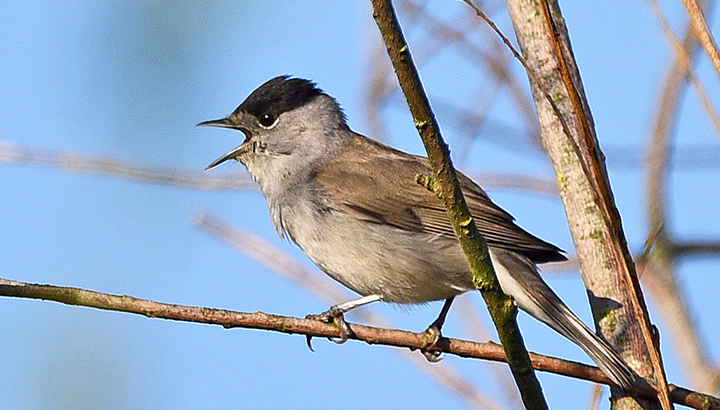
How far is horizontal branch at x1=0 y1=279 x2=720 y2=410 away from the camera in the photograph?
2533mm

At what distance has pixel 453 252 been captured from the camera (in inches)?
164

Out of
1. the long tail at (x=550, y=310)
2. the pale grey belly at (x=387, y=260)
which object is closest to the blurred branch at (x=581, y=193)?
the long tail at (x=550, y=310)

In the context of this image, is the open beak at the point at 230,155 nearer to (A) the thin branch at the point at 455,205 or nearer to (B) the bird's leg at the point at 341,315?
(B) the bird's leg at the point at 341,315

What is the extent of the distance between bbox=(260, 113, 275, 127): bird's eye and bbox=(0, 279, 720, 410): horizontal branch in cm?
223

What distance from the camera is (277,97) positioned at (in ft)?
17.1

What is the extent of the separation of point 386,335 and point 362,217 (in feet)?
4.62

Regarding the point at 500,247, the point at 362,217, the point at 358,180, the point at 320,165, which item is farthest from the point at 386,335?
the point at 320,165

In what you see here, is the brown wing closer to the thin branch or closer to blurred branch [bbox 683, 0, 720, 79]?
the thin branch

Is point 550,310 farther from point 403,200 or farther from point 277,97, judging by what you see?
point 277,97

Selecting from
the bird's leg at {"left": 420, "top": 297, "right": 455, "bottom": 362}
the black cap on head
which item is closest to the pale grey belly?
the bird's leg at {"left": 420, "top": 297, "right": 455, "bottom": 362}

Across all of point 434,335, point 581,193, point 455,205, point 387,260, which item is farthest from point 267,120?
point 455,205

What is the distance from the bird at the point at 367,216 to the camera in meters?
4.00

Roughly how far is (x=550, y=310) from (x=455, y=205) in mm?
1317

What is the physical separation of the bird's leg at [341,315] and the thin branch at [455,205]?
759 millimetres
